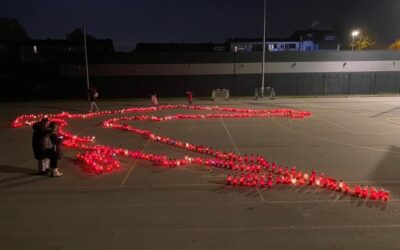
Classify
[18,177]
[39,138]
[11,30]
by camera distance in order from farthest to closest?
[11,30], [18,177], [39,138]

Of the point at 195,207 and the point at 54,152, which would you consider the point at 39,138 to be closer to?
the point at 54,152

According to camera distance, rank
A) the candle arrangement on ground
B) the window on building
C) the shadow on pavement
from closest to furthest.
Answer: the candle arrangement on ground, the shadow on pavement, the window on building

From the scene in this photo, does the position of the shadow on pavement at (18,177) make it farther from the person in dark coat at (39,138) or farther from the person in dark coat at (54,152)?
the person in dark coat at (39,138)

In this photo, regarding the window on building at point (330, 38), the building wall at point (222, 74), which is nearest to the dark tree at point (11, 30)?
the building wall at point (222, 74)

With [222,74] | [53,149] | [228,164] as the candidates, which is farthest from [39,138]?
[222,74]

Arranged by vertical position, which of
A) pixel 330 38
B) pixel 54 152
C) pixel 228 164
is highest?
pixel 330 38

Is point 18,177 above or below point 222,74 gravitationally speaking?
below

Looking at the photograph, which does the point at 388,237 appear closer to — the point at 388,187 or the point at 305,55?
the point at 388,187

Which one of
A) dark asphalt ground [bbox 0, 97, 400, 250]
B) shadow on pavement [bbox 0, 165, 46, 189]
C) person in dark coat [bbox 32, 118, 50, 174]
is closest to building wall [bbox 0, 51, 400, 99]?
dark asphalt ground [bbox 0, 97, 400, 250]

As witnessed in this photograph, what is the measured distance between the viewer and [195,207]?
22.8 feet

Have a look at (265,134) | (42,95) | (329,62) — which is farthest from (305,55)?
(42,95)

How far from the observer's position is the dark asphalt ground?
5.58 metres

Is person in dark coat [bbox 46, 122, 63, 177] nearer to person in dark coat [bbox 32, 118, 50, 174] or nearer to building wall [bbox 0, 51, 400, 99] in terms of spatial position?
person in dark coat [bbox 32, 118, 50, 174]

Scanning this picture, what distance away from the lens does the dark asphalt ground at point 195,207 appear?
5.58 m
